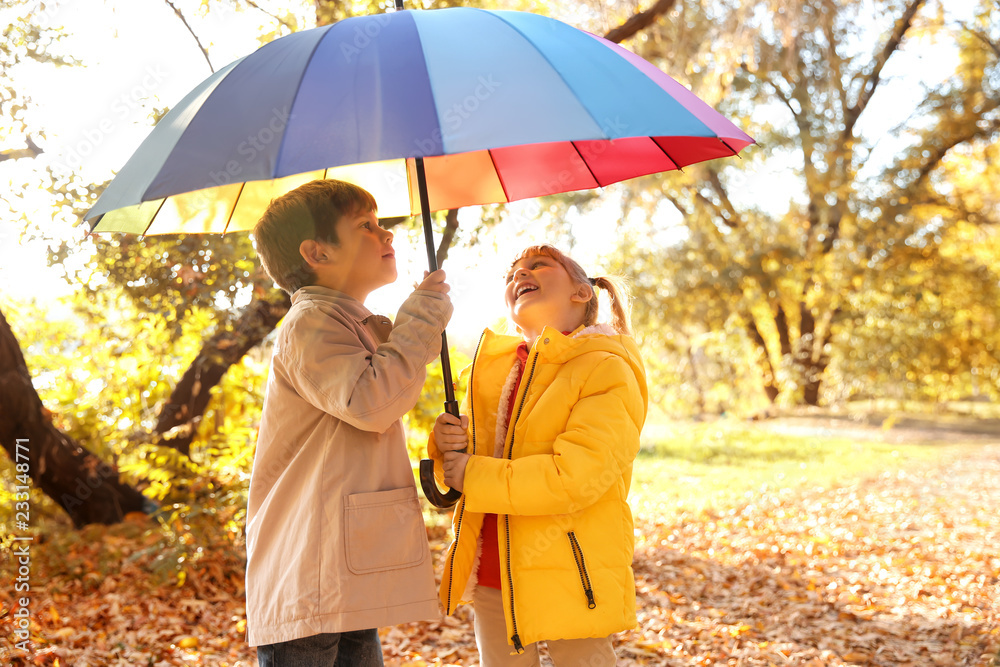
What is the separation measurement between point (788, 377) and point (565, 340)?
574 inches

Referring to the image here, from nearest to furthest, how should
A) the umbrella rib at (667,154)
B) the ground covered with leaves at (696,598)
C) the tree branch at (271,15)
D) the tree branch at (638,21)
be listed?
the umbrella rib at (667,154)
the ground covered with leaves at (696,598)
the tree branch at (271,15)
the tree branch at (638,21)

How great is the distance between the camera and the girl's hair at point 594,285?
88.6 inches

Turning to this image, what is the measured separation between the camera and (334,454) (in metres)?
1.79

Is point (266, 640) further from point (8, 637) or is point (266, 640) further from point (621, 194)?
point (621, 194)

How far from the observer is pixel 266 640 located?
1756 mm

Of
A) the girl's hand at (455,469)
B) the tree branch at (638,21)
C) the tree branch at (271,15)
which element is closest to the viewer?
the girl's hand at (455,469)

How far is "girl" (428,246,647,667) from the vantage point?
6.09 ft

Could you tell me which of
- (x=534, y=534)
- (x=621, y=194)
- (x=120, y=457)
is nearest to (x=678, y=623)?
(x=534, y=534)

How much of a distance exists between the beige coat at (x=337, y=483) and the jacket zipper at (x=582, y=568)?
1.22 ft

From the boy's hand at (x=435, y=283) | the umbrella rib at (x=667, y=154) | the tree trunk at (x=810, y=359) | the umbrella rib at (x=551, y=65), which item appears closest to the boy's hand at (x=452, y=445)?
the boy's hand at (x=435, y=283)

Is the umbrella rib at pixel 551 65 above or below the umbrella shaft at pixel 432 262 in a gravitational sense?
above

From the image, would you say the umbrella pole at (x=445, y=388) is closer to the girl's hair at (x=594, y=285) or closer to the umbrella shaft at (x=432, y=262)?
the umbrella shaft at (x=432, y=262)

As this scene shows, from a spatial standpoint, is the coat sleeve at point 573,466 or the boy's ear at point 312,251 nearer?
the coat sleeve at point 573,466

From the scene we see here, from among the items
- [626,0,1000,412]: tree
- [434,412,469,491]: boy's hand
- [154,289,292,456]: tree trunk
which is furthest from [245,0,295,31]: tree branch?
[626,0,1000,412]: tree
